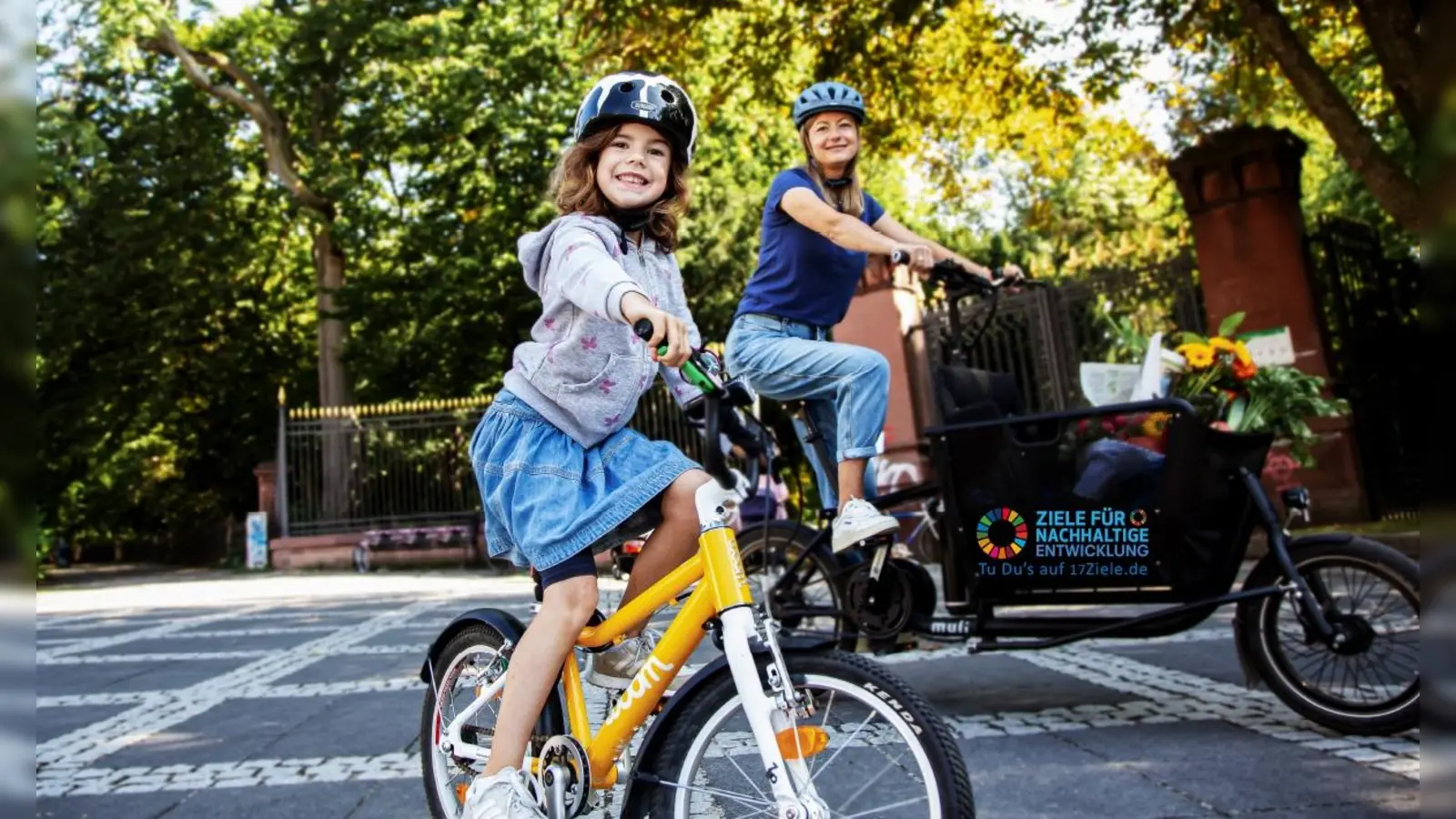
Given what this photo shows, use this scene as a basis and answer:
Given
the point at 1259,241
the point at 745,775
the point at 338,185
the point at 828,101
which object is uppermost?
the point at 338,185

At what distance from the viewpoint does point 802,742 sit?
2.18m

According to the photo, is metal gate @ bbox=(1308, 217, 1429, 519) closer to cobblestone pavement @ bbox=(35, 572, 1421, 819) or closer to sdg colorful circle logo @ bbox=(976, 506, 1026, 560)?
cobblestone pavement @ bbox=(35, 572, 1421, 819)

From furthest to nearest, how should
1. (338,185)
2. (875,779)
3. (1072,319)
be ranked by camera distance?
(338,185) → (1072,319) → (875,779)

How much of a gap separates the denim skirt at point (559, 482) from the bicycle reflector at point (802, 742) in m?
0.62

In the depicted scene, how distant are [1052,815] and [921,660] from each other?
259 cm

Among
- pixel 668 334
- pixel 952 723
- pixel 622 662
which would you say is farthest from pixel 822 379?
pixel 668 334

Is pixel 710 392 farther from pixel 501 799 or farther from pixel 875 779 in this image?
pixel 501 799

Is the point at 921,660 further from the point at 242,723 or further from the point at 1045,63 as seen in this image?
the point at 1045,63

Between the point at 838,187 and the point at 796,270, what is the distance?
35cm

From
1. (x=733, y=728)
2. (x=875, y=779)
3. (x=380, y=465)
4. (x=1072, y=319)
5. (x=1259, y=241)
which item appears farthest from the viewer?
(x=380, y=465)

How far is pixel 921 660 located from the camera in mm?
5484

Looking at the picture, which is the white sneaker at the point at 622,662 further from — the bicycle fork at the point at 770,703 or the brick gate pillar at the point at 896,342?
the brick gate pillar at the point at 896,342

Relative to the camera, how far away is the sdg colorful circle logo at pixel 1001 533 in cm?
399

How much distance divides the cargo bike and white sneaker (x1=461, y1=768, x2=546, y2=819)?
1160 mm
